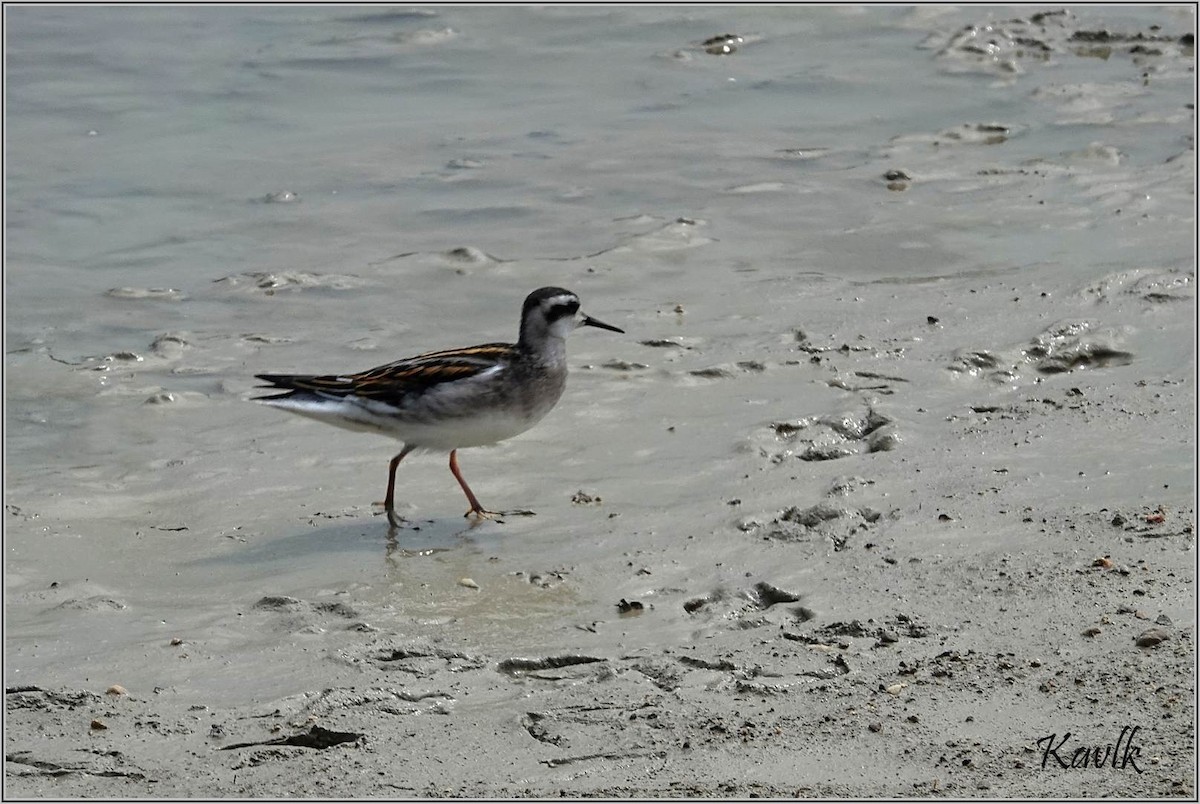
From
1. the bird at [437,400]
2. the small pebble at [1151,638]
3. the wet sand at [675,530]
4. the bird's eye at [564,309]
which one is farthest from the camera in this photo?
the bird's eye at [564,309]

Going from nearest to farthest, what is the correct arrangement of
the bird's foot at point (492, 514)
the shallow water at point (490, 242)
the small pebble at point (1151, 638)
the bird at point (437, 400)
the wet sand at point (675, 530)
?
the wet sand at point (675, 530) → the small pebble at point (1151, 638) → the shallow water at point (490, 242) → the bird's foot at point (492, 514) → the bird at point (437, 400)

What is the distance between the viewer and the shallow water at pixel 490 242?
8594 millimetres

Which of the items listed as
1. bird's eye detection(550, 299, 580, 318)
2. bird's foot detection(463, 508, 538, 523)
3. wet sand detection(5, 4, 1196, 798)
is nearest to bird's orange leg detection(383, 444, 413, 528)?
wet sand detection(5, 4, 1196, 798)

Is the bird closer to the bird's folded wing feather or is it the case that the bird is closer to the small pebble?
the bird's folded wing feather

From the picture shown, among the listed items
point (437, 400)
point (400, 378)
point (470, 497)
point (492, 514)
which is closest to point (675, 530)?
point (492, 514)

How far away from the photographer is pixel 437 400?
900 cm

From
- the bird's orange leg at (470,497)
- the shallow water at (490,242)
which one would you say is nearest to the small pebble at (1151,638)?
the shallow water at (490,242)

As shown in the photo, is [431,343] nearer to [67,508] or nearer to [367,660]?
[67,508]

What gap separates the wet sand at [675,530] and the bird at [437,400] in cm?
38

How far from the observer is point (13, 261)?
42.4 feet

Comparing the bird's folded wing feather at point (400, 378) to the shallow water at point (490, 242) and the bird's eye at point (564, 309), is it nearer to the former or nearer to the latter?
the bird's eye at point (564, 309)

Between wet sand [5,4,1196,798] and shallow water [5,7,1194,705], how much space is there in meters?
0.05

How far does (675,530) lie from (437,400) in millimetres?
1581

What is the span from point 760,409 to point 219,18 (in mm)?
12649
